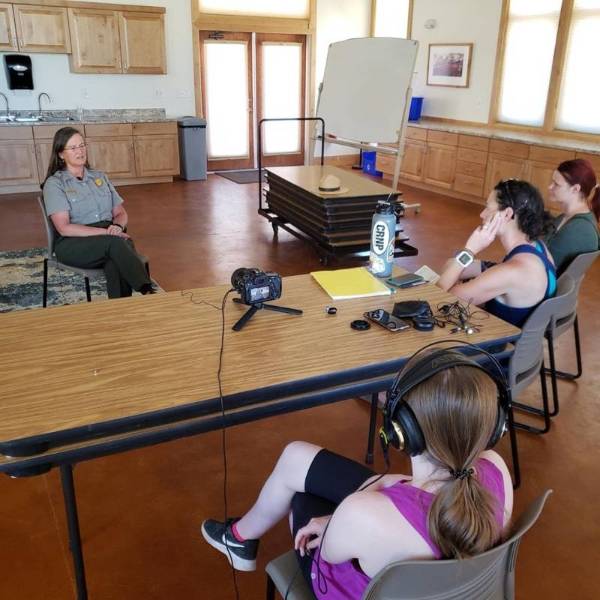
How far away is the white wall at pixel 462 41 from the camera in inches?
288

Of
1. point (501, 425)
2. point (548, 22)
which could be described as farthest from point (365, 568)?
point (548, 22)

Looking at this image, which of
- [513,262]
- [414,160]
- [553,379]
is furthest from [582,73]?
[513,262]

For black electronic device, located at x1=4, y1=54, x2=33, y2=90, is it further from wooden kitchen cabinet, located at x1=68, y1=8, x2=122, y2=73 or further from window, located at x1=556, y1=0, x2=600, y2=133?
window, located at x1=556, y1=0, x2=600, y2=133

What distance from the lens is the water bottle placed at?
2.20 meters

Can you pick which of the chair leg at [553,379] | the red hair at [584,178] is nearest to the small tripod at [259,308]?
the chair leg at [553,379]

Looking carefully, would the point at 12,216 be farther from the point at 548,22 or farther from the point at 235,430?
the point at 548,22

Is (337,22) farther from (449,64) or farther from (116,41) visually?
(116,41)

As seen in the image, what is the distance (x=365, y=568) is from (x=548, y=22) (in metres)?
7.12

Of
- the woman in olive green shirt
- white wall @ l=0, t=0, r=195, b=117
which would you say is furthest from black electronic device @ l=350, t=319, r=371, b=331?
white wall @ l=0, t=0, r=195, b=117

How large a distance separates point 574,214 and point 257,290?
6.02 feet

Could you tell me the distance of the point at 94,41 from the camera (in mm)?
7230

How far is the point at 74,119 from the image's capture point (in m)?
7.46

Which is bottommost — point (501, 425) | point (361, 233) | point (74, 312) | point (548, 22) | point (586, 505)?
point (586, 505)

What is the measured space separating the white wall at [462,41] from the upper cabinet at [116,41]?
3537 mm
